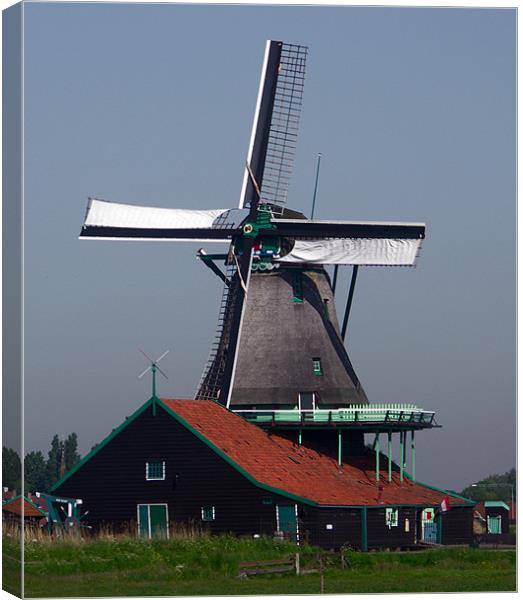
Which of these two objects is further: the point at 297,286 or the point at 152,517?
the point at 297,286

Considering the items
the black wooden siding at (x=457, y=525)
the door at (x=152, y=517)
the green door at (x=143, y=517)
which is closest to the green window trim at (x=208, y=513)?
the door at (x=152, y=517)

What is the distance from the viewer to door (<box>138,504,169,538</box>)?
4975 centimetres

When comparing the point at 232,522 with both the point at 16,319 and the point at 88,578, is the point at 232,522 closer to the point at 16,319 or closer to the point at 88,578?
the point at 88,578

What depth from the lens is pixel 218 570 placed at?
4297 cm

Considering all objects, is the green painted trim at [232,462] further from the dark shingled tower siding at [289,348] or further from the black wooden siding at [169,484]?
the dark shingled tower siding at [289,348]

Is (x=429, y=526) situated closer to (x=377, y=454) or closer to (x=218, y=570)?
(x=377, y=454)

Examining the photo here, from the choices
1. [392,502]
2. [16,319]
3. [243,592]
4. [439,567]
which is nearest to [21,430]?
[16,319]

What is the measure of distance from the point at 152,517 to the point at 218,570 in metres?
7.19

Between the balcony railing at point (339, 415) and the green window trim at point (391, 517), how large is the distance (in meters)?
2.57

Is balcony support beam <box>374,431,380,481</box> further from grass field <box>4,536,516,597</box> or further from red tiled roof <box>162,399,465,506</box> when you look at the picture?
grass field <box>4,536,516,597</box>

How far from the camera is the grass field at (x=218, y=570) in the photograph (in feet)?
131

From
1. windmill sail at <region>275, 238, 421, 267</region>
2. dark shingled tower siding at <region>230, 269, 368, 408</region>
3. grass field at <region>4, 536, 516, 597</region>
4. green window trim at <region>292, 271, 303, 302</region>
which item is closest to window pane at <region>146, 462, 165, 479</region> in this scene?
grass field at <region>4, 536, 516, 597</region>

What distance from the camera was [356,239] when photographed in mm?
53594

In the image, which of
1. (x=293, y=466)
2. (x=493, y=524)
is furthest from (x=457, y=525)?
(x=493, y=524)
